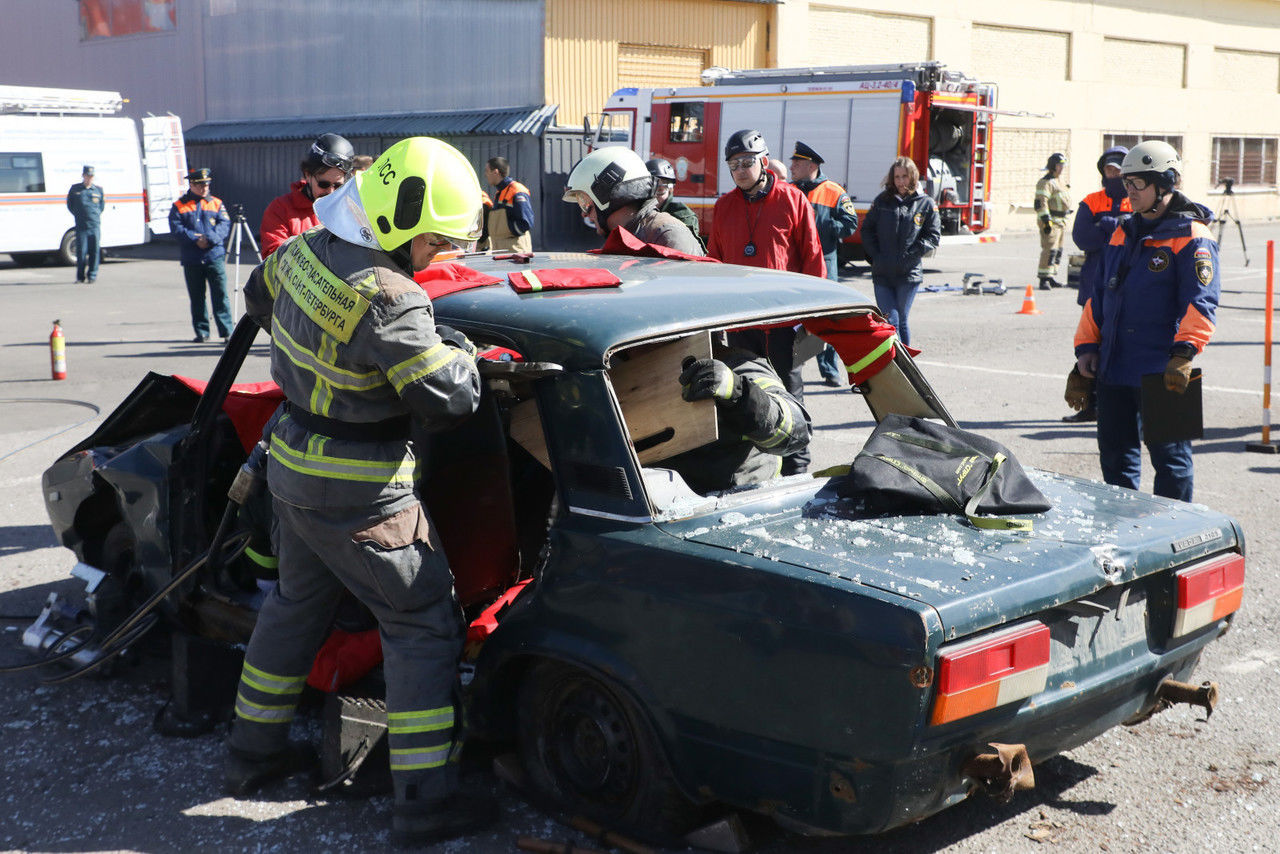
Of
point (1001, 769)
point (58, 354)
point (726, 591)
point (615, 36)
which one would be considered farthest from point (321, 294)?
point (615, 36)

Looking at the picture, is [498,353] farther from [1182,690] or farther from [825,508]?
[1182,690]

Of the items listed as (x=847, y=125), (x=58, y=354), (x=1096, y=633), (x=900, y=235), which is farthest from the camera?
(x=847, y=125)

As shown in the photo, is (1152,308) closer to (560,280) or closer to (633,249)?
(633,249)

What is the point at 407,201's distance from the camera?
3311 millimetres

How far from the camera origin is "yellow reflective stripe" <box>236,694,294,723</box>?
3.68 m

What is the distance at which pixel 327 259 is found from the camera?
3.37 meters

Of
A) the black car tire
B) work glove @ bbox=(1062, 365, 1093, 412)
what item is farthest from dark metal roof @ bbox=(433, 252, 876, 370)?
work glove @ bbox=(1062, 365, 1093, 412)

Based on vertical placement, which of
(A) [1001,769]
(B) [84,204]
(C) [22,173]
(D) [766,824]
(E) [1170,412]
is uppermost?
(C) [22,173]

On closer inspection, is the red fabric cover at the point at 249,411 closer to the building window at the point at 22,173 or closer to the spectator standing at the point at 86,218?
the spectator standing at the point at 86,218

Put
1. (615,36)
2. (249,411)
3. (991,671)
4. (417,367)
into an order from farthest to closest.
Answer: (615,36) < (249,411) < (417,367) < (991,671)

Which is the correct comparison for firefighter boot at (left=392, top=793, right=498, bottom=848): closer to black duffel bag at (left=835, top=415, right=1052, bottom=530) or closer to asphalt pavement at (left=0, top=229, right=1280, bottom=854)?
asphalt pavement at (left=0, top=229, right=1280, bottom=854)

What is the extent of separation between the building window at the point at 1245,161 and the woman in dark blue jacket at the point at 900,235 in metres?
31.7

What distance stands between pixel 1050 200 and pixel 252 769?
1662 centimetres

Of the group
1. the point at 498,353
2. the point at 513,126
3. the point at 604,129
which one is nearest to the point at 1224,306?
the point at 604,129
